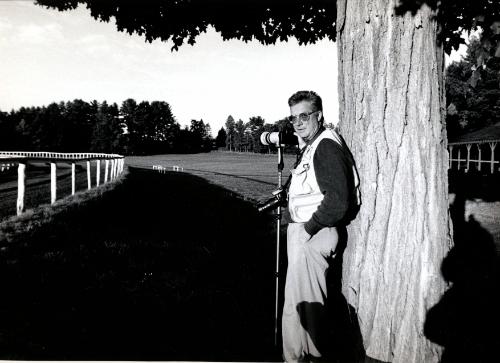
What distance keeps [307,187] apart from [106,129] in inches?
3923

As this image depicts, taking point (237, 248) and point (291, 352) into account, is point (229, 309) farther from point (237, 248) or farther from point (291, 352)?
Answer: point (237, 248)

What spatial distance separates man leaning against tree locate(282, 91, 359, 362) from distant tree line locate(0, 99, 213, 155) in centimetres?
6199

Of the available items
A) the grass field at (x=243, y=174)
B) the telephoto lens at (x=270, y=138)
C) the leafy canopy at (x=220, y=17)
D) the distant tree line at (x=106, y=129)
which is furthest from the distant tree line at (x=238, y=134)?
the telephoto lens at (x=270, y=138)

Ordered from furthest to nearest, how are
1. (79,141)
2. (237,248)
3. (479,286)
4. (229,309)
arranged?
(79,141), (237,248), (479,286), (229,309)

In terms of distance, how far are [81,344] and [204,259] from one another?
87.9 inches

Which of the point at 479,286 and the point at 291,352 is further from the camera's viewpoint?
the point at 479,286

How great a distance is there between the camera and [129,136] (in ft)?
341

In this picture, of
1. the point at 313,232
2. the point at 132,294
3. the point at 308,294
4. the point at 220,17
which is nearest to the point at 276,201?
the point at 313,232

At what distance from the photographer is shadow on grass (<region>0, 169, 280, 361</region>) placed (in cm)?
300

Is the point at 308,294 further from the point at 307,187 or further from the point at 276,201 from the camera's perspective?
the point at 276,201

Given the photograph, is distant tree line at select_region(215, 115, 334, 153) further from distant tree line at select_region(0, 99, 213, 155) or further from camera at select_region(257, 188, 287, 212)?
camera at select_region(257, 188, 287, 212)

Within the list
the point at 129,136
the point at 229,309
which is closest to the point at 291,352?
the point at 229,309

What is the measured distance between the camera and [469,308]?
3979mm

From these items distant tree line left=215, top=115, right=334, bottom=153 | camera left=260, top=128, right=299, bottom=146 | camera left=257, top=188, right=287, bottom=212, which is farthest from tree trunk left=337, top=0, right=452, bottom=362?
distant tree line left=215, top=115, right=334, bottom=153
